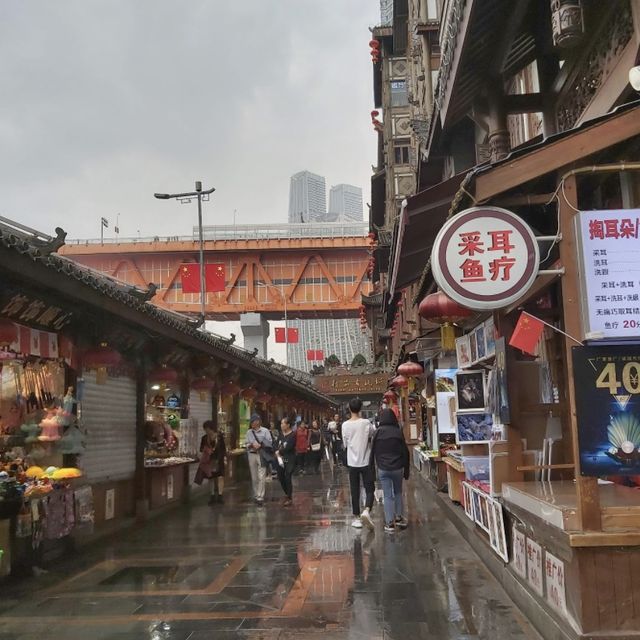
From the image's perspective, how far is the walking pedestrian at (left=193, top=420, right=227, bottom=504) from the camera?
13.8 m

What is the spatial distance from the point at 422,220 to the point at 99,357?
18.0ft

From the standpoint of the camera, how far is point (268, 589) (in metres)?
6.74

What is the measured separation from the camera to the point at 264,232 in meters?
50.0

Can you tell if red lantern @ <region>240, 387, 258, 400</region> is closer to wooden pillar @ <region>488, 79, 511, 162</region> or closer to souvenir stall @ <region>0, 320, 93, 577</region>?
souvenir stall @ <region>0, 320, 93, 577</region>

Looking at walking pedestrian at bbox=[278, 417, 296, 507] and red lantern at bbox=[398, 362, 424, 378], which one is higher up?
red lantern at bbox=[398, 362, 424, 378]

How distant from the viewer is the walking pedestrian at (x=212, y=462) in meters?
13.8

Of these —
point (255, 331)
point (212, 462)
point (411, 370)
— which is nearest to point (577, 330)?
point (212, 462)

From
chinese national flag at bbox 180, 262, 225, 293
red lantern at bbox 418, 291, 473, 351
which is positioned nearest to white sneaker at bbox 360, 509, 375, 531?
red lantern at bbox 418, 291, 473, 351

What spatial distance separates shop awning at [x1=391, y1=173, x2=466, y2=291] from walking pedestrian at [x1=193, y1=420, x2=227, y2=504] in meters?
7.02

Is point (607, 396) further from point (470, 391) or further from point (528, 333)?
point (470, 391)

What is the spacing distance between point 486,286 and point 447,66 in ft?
15.6

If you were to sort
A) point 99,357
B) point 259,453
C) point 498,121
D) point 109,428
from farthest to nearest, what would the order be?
point 259,453 < point 109,428 < point 99,357 < point 498,121

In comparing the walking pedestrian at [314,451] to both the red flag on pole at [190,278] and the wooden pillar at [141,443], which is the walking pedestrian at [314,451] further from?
the wooden pillar at [141,443]

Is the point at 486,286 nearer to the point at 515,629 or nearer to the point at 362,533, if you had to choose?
the point at 515,629
